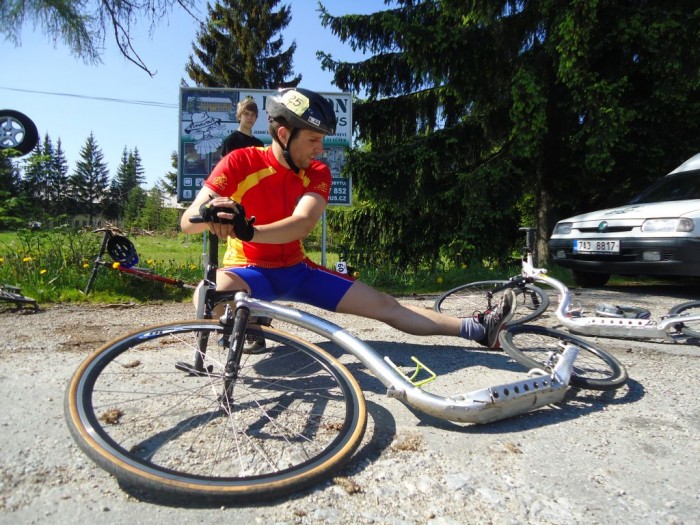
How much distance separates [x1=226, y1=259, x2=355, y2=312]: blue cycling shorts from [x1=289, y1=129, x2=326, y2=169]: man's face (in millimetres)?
636

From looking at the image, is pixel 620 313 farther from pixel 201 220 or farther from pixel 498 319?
pixel 201 220

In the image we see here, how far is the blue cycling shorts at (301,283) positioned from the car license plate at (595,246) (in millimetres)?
4617

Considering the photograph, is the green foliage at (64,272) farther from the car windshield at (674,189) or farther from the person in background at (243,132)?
the car windshield at (674,189)

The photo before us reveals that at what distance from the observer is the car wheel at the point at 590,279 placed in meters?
7.09

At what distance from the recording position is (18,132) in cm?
654

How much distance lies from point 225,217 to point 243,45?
25.7m

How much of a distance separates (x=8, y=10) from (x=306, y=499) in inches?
238

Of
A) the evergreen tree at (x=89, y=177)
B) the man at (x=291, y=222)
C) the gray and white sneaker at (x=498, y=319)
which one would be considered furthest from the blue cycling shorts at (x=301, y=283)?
the evergreen tree at (x=89, y=177)

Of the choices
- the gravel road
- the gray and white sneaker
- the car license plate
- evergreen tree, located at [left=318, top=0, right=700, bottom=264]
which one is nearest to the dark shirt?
the gravel road

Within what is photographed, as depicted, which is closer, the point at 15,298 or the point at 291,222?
the point at 291,222

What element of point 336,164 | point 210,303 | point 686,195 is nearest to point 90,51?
point 336,164

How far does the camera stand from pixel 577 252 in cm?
662

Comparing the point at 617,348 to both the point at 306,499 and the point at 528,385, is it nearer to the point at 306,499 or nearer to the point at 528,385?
the point at 528,385

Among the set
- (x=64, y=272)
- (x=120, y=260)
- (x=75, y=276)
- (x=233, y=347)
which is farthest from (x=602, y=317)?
(x=64, y=272)
